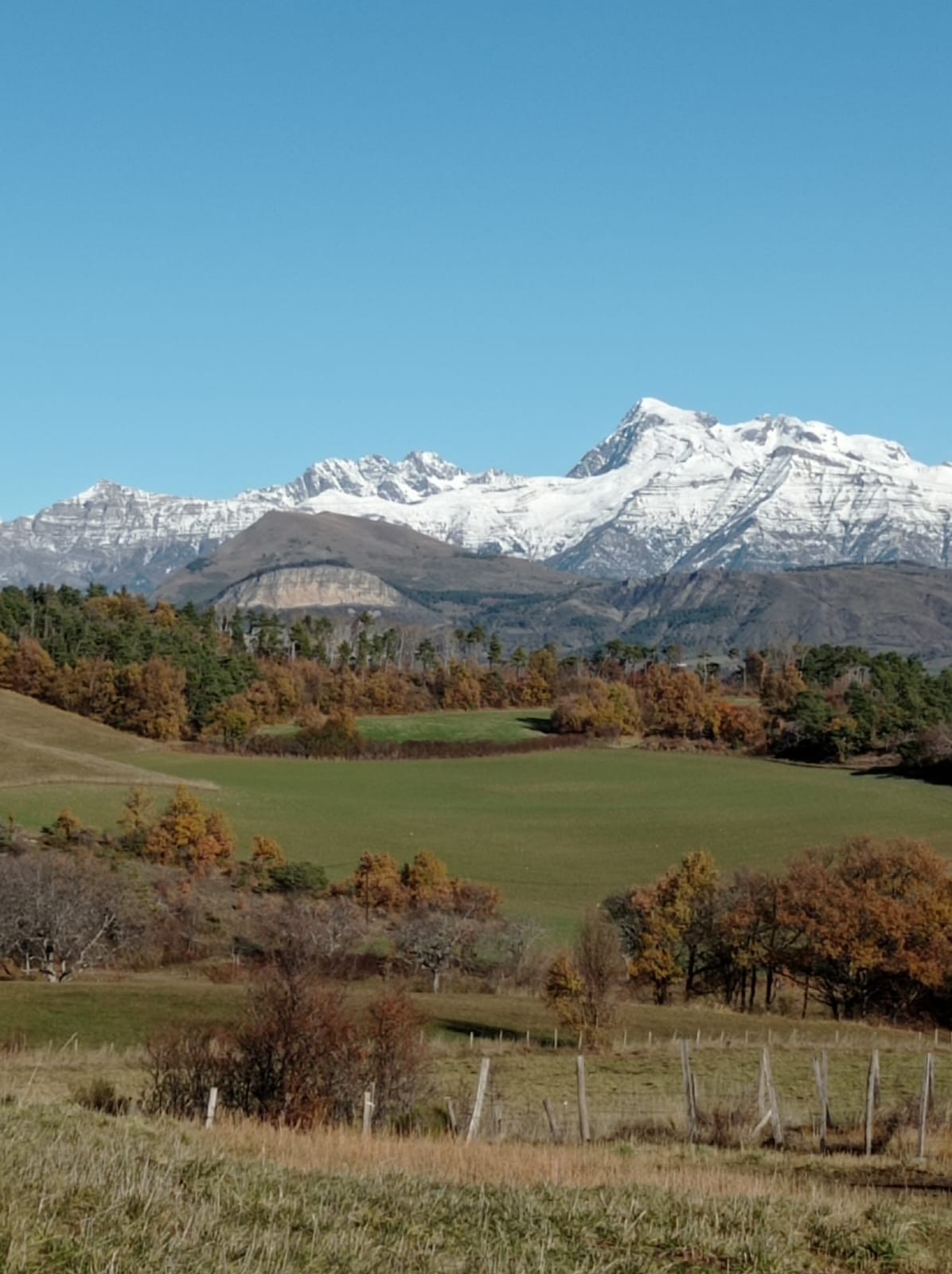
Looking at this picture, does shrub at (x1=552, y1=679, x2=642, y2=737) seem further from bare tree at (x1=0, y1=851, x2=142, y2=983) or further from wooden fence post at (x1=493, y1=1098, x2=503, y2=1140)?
wooden fence post at (x1=493, y1=1098, x2=503, y2=1140)

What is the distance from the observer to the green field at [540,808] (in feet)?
305

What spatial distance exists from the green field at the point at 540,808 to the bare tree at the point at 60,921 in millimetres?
22998

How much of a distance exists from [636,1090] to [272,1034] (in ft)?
43.8

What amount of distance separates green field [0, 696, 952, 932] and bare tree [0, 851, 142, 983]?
2300cm

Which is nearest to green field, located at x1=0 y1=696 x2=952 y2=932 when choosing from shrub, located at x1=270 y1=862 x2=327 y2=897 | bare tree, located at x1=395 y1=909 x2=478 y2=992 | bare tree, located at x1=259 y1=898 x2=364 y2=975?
shrub, located at x1=270 y1=862 x2=327 y2=897

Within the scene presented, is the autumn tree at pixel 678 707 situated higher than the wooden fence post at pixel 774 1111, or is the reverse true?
the autumn tree at pixel 678 707

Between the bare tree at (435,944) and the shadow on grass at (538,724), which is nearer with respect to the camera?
the bare tree at (435,944)

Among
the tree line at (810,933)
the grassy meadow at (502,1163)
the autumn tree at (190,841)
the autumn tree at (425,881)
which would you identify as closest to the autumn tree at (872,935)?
the tree line at (810,933)

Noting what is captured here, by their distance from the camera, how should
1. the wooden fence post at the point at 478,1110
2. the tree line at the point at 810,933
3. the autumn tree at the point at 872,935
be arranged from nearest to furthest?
the wooden fence post at the point at 478,1110 < the autumn tree at the point at 872,935 < the tree line at the point at 810,933

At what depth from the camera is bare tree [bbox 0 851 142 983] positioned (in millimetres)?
57531

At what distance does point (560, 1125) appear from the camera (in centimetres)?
2411

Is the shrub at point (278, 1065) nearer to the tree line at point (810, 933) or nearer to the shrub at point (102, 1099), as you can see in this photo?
the shrub at point (102, 1099)

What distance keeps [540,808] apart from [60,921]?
209ft

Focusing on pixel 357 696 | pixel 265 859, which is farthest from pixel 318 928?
pixel 357 696
